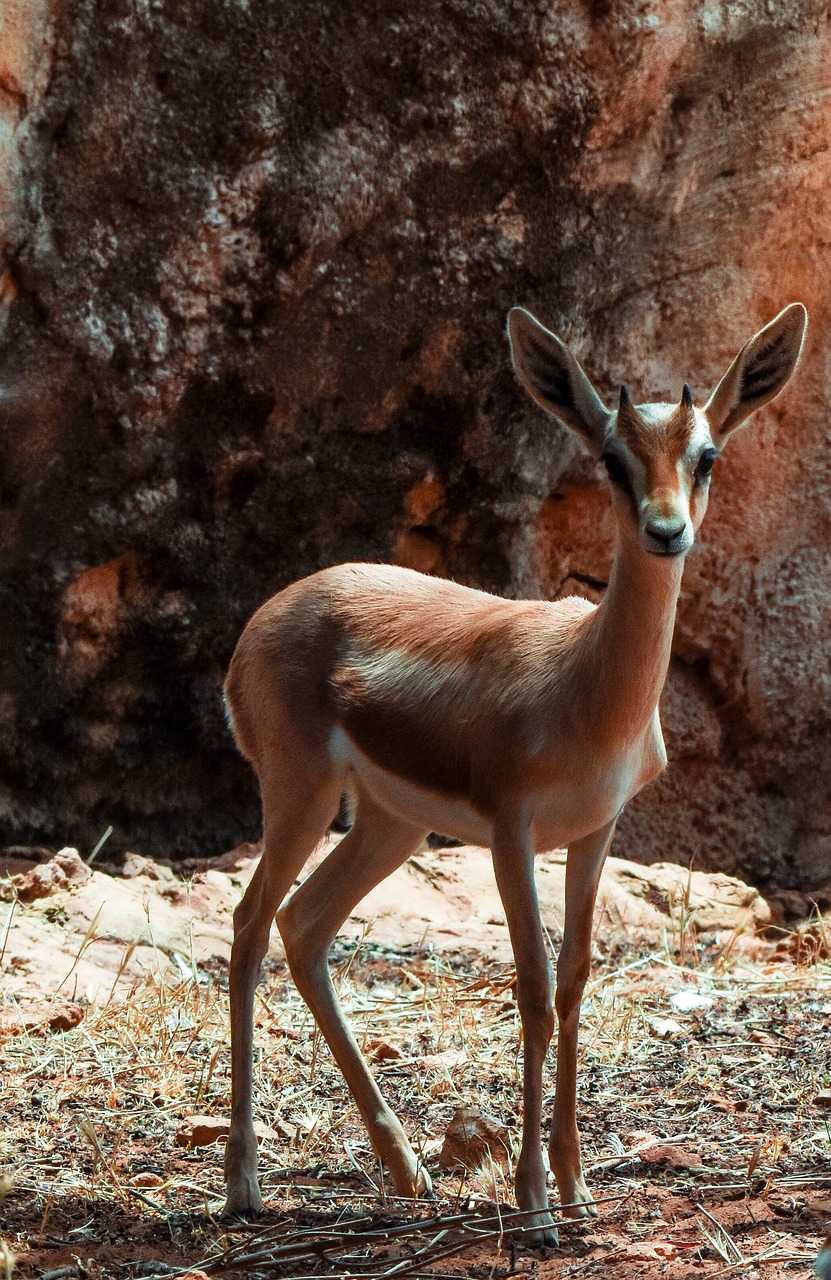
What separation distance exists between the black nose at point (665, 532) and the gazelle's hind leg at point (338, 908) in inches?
59.5

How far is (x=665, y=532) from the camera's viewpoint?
3.61 meters

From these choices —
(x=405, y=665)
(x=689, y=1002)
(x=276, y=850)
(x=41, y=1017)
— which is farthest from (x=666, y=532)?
(x=41, y=1017)

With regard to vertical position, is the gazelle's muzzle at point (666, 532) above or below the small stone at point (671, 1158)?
above

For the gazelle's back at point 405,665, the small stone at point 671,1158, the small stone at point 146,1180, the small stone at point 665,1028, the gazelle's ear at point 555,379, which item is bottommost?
the small stone at point 146,1180

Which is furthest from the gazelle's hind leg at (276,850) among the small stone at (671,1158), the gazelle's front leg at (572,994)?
the small stone at (671,1158)

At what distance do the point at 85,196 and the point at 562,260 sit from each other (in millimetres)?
2465

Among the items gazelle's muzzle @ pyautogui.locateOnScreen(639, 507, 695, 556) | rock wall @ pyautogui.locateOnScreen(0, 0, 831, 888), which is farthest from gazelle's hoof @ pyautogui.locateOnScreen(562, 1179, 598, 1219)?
rock wall @ pyautogui.locateOnScreen(0, 0, 831, 888)

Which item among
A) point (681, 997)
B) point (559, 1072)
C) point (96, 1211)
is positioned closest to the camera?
point (96, 1211)

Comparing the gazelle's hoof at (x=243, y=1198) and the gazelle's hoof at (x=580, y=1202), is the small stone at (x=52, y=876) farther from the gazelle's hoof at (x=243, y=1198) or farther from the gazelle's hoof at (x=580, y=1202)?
the gazelle's hoof at (x=580, y=1202)

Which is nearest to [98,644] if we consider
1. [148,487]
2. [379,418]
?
[148,487]

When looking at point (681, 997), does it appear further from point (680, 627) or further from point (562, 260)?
point (562, 260)

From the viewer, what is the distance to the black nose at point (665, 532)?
361cm

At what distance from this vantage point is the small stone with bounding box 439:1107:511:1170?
157 inches

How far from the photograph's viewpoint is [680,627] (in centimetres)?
805
